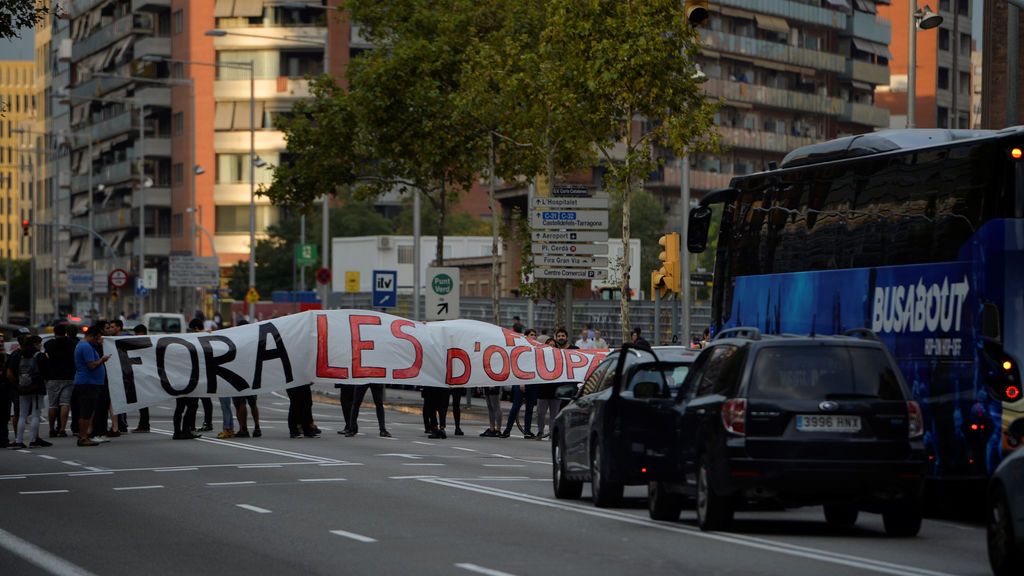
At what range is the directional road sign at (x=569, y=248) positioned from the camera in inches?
1533

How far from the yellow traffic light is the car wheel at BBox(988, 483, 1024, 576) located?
74.8 feet

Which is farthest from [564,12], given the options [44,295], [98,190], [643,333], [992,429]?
[44,295]

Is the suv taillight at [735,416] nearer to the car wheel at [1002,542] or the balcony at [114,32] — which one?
the car wheel at [1002,542]

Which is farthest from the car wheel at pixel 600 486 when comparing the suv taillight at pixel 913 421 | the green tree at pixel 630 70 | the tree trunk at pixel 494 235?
the tree trunk at pixel 494 235

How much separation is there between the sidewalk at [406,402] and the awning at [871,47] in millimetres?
64414

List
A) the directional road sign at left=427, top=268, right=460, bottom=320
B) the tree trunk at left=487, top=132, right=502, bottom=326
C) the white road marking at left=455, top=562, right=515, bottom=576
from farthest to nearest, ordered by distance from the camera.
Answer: the directional road sign at left=427, top=268, right=460, bottom=320, the tree trunk at left=487, top=132, right=502, bottom=326, the white road marking at left=455, top=562, right=515, bottom=576

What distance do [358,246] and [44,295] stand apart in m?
80.0

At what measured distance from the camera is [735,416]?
1552 centimetres

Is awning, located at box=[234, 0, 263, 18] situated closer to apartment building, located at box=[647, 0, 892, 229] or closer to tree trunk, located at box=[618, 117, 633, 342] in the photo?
apartment building, located at box=[647, 0, 892, 229]

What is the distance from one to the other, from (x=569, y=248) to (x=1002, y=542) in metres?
26.9

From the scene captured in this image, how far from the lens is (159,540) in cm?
1577

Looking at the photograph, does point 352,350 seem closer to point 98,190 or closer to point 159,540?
point 159,540

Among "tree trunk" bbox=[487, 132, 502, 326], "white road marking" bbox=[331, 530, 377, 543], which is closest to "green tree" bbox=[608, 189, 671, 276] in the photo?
"tree trunk" bbox=[487, 132, 502, 326]

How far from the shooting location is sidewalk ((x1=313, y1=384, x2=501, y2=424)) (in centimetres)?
4456
